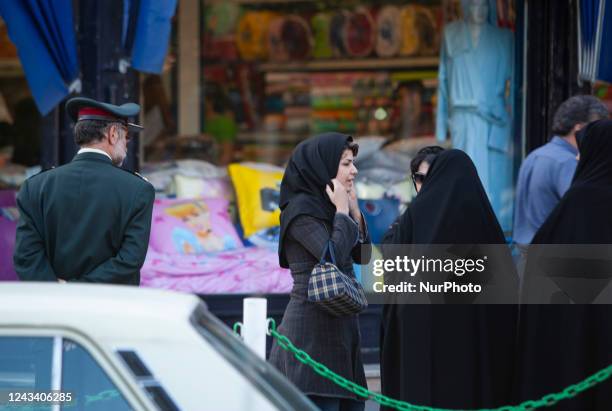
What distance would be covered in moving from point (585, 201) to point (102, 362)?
119 inches

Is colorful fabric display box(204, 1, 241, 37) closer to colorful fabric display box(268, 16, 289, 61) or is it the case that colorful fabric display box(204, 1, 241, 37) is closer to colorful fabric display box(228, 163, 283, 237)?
colorful fabric display box(268, 16, 289, 61)

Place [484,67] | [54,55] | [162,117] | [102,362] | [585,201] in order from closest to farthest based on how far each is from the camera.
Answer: [102,362] → [585,201] → [54,55] → [484,67] → [162,117]

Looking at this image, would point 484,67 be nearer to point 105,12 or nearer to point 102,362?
point 105,12

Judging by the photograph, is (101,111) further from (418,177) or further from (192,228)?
(192,228)

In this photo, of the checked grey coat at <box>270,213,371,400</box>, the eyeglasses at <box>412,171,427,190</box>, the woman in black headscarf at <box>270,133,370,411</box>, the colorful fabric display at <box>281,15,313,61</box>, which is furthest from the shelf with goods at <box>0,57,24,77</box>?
the checked grey coat at <box>270,213,371,400</box>

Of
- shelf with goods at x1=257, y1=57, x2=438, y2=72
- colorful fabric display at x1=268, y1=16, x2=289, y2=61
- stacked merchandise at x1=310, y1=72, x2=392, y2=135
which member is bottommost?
stacked merchandise at x1=310, y1=72, x2=392, y2=135

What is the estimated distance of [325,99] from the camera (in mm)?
9672

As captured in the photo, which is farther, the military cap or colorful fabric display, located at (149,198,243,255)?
colorful fabric display, located at (149,198,243,255)

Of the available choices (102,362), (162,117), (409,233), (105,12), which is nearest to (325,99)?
(162,117)

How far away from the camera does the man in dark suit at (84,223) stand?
4.61m

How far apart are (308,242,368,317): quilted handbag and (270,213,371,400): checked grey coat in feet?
0.25

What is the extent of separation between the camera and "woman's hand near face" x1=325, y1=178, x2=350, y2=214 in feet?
15.4

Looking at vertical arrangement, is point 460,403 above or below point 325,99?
below

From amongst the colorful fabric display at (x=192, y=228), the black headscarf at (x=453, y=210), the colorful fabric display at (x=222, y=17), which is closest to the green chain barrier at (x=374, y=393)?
the black headscarf at (x=453, y=210)
